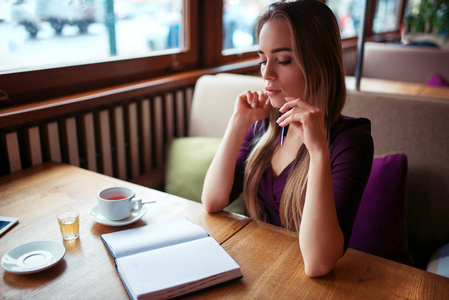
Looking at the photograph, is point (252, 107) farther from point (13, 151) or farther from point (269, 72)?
point (13, 151)

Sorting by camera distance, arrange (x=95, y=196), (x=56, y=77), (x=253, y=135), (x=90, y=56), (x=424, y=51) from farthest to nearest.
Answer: (x=424, y=51), (x=90, y=56), (x=56, y=77), (x=253, y=135), (x=95, y=196)

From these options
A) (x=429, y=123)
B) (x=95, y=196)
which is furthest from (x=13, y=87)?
(x=429, y=123)

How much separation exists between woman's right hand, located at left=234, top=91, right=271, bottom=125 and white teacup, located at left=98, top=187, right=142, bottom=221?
45 centimetres

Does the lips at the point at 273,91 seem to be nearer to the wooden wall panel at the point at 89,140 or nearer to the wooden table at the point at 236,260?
the wooden table at the point at 236,260

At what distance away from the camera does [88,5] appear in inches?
70.1

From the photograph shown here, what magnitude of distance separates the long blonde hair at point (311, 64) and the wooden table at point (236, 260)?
0.45 feet

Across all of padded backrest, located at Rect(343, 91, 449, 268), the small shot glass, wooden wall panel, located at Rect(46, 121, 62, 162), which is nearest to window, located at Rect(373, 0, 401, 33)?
padded backrest, located at Rect(343, 91, 449, 268)

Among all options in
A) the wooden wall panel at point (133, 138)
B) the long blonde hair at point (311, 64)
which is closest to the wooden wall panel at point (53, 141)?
the wooden wall panel at point (133, 138)

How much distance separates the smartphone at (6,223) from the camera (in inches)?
39.6

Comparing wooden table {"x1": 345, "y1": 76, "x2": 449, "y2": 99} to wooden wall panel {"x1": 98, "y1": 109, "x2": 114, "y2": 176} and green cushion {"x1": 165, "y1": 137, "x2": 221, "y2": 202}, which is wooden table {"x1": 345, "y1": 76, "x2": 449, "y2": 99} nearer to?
green cushion {"x1": 165, "y1": 137, "x2": 221, "y2": 202}

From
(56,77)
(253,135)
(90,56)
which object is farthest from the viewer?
(90,56)

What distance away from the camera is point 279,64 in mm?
1070

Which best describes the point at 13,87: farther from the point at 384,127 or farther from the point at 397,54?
the point at 397,54

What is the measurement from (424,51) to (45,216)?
3601 millimetres
